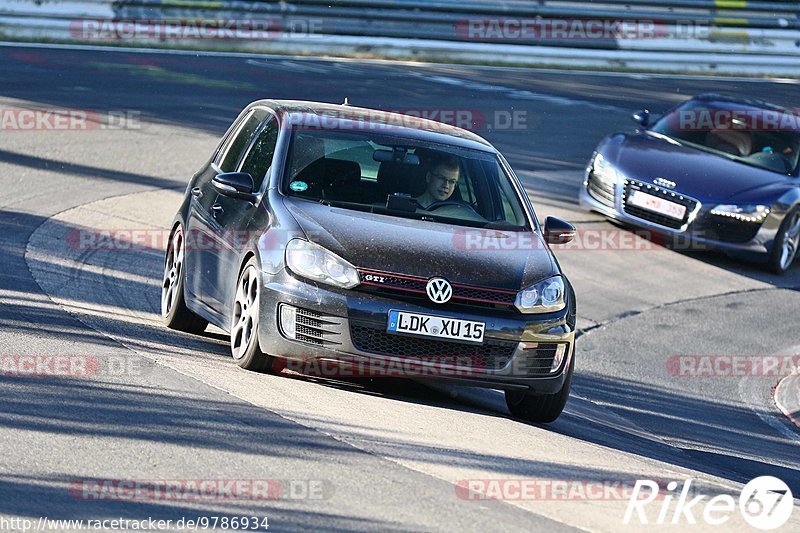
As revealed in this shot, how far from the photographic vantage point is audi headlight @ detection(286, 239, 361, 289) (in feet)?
24.3

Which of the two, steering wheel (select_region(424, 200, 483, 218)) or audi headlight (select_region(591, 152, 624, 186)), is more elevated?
steering wheel (select_region(424, 200, 483, 218))

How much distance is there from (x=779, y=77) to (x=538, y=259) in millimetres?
22602

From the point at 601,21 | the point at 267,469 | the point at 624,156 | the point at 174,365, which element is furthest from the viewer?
the point at 601,21

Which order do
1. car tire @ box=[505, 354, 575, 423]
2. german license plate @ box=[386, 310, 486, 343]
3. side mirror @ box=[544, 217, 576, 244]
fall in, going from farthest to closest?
side mirror @ box=[544, 217, 576, 244] → car tire @ box=[505, 354, 575, 423] → german license plate @ box=[386, 310, 486, 343]

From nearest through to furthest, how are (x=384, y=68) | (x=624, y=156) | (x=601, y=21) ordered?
(x=624, y=156)
(x=384, y=68)
(x=601, y=21)

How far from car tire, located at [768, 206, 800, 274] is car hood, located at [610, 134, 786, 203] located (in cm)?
45

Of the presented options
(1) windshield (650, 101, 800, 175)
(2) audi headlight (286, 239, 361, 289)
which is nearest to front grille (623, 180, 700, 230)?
(1) windshield (650, 101, 800, 175)

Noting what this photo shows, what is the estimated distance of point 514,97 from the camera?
21844 mm

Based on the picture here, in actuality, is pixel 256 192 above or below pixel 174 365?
above

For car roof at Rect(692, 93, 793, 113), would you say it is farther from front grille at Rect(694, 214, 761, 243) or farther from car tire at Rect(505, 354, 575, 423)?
car tire at Rect(505, 354, 575, 423)

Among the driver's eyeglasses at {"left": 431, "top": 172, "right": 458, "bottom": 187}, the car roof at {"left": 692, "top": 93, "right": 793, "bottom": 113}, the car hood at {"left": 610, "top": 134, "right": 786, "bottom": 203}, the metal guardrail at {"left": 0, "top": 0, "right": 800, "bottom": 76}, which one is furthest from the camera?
the metal guardrail at {"left": 0, "top": 0, "right": 800, "bottom": 76}

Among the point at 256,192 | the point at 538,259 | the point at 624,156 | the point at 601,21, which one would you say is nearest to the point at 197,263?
the point at 256,192

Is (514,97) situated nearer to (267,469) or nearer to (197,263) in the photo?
(197,263)

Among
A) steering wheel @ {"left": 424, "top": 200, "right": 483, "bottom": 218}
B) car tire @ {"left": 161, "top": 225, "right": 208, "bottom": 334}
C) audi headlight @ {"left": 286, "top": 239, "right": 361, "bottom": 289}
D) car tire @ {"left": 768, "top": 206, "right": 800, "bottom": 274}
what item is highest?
steering wheel @ {"left": 424, "top": 200, "right": 483, "bottom": 218}
